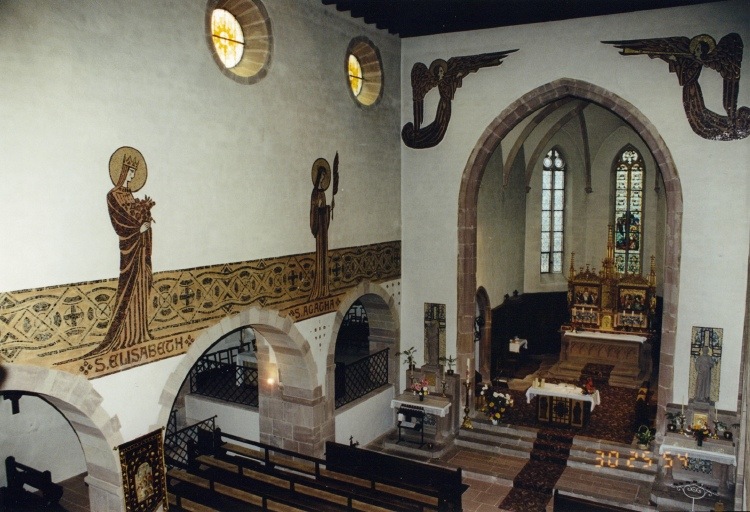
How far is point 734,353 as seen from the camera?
1262cm

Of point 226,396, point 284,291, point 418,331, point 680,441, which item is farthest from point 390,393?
point 680,441

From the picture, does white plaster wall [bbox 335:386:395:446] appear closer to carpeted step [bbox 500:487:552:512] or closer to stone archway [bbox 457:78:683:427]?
stone archway [bbox 457:78:683:427]

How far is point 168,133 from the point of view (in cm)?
940

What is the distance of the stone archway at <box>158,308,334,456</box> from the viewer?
40.7 ft

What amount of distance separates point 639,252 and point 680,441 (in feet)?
35.4

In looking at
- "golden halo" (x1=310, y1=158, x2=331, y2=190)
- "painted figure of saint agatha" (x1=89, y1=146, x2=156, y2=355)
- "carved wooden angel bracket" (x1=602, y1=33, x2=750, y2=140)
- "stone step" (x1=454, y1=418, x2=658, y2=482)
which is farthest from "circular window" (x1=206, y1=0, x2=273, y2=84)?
"stone step" (x1=454, y1=418, x2=658, y2=482)

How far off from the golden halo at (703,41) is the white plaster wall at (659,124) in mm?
141

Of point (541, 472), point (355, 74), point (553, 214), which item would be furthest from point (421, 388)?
point (553, 214)

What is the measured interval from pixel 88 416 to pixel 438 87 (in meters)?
10.4

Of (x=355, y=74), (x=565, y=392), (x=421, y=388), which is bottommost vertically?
(x=565, y=392)

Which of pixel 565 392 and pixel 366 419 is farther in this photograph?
pixel 565 392

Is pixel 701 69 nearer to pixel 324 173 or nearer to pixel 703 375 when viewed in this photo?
pixel 703 375

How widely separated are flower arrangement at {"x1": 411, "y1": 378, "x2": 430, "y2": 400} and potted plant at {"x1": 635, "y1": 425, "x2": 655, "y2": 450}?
4694 millimetres

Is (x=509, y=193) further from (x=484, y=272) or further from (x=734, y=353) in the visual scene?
(x=734, y=353)
